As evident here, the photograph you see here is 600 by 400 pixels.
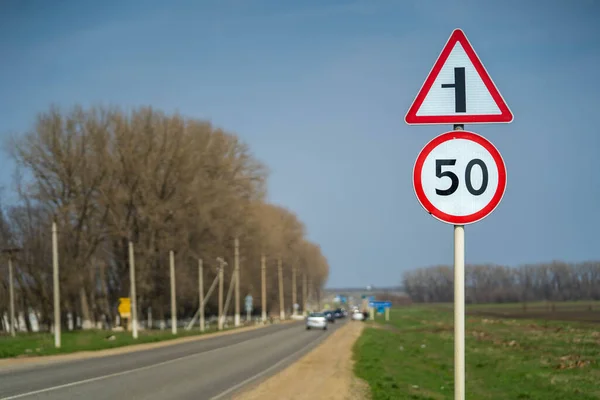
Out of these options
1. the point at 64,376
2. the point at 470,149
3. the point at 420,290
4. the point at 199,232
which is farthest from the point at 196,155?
the point at 420,290

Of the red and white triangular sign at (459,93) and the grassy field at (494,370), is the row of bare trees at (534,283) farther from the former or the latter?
the red and white triangular sign at (459,93)

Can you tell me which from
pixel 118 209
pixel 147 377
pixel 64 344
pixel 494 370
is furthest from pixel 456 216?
pixel 118 209

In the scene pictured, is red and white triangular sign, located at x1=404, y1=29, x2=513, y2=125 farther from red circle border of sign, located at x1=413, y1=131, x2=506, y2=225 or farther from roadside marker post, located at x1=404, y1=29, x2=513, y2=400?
red circle border of sign, located at x1=413, y1=131, x2=506, y2=225

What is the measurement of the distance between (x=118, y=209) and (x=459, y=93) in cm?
6657

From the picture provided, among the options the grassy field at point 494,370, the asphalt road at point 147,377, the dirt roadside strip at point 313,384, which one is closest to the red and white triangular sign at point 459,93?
the grassy field at point 494,370

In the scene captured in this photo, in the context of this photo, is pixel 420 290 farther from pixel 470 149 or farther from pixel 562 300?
pixel 470 149

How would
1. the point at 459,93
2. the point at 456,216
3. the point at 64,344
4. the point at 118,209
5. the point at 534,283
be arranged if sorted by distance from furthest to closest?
the point at 534,283 → the point at 118,209 → the point at 64,344 → the point at 459,93 → the point at 456,216

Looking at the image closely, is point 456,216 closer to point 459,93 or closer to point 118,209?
point 459,93

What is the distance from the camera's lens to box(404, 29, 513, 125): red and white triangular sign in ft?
17.9

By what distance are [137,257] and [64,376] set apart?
1847 inches

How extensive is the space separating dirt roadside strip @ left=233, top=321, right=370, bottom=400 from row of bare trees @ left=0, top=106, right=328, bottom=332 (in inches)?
1581

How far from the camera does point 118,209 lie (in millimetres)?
70188

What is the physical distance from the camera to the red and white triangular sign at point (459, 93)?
215 inches

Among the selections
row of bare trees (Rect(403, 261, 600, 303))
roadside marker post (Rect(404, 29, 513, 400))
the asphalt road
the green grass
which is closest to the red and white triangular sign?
roadside marker post (Rect(404, 29, 513, 400))
